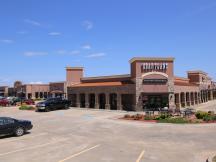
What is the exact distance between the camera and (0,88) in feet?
339

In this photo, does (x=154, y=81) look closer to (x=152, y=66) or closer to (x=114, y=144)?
(x=152, y=66)

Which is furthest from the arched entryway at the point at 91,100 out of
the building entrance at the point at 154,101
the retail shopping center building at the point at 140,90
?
the building entrance at the point at 154,101

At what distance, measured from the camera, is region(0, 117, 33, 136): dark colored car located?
2180cm

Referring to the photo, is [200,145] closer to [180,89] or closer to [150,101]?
[150,101]

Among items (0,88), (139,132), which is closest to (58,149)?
(139,132)

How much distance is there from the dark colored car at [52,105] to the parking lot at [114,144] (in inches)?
629

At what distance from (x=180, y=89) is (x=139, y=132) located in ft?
79.6

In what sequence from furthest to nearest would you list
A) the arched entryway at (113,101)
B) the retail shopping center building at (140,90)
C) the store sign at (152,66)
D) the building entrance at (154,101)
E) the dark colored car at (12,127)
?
the arched entryway at (113,101) → the store sign at (152,66) → the building entrance at (154,101) → the retail shopping center building at (140,90) → the dark colored car at (12,127)

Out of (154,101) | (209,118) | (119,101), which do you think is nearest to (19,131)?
(209,118)

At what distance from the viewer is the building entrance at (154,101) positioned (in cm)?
4119

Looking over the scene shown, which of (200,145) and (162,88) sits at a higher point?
(162,88)

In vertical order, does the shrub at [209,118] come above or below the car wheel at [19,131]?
above

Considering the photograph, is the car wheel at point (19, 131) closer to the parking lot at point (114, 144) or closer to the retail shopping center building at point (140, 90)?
the parking lot at point (114, 144)

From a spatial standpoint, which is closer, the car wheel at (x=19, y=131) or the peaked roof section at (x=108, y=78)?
the car wheel at (x=19, y=131)
